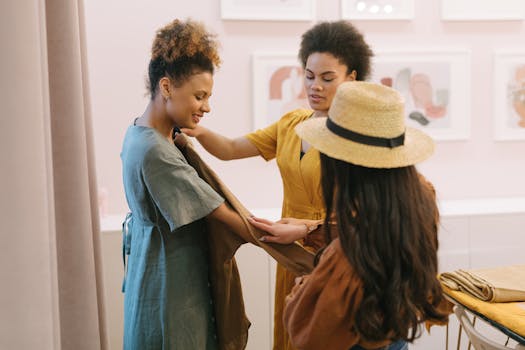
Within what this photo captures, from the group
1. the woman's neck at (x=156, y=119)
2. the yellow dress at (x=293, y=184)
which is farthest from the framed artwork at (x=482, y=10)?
the woman's neck at (x=156, y=119)

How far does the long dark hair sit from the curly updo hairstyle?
57 centimetres

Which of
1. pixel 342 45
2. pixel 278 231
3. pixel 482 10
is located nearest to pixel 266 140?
pixel 342 45

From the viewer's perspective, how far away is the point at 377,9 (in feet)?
10.3

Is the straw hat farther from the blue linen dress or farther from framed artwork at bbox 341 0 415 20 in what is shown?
framed artwork at bbox 341 0 415 20

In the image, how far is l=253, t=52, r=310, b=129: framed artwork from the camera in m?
3.07

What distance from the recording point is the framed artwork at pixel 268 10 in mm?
3008

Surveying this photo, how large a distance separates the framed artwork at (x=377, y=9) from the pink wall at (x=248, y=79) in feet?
0.13

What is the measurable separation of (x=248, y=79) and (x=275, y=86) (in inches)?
5.3

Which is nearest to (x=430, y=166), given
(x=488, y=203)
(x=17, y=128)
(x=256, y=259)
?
(x=488, y=203)

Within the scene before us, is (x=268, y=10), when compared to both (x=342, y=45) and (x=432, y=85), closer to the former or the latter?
(x=432, y=85)

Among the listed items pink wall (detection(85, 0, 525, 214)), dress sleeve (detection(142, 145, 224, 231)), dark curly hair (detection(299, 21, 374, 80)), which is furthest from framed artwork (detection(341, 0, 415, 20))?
dress sleeve (detection(142, 145, 224, 231))

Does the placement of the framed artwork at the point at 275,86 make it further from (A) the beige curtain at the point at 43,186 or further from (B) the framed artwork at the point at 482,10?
(A) the beige curtain at the point at 43,186

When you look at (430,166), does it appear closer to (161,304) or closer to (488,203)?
(488,203)

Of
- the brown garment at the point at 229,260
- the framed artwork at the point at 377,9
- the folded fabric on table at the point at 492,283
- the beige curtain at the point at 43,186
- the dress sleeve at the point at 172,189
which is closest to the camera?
the beige curtain at the point at 43,186
